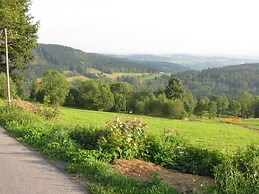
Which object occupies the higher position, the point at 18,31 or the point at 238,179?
the point at 18,31

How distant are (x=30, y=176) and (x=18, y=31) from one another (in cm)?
2407

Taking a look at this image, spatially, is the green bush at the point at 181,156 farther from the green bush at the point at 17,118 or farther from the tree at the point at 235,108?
the tree at the point at 235,108

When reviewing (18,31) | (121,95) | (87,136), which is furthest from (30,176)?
(121,95)

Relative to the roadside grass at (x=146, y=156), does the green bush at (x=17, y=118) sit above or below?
below

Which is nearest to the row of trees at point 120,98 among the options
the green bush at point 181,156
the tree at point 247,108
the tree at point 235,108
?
the tree at point 235,108

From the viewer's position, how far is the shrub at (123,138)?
30.0 ft

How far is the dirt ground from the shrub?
1.09ft

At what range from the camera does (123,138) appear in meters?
9.26

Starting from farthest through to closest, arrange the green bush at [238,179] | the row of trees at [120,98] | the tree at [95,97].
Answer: the tree at [95,97] < the row of trees at [120,98] < the green bush at [238,179]

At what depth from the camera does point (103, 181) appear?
280 inches

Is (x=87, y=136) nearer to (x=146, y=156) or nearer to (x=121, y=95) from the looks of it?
(x=146, y=156)

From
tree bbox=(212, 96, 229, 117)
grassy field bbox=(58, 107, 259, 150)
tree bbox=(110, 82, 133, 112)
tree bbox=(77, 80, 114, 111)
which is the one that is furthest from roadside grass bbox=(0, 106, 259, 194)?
tree bbox=(212, 96, 229, 117)

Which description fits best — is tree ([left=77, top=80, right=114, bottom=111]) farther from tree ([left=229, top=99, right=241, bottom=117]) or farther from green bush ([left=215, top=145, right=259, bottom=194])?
green bush ([left=215, top=145, right=259, bottom=194])

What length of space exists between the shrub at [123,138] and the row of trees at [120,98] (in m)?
65.6
